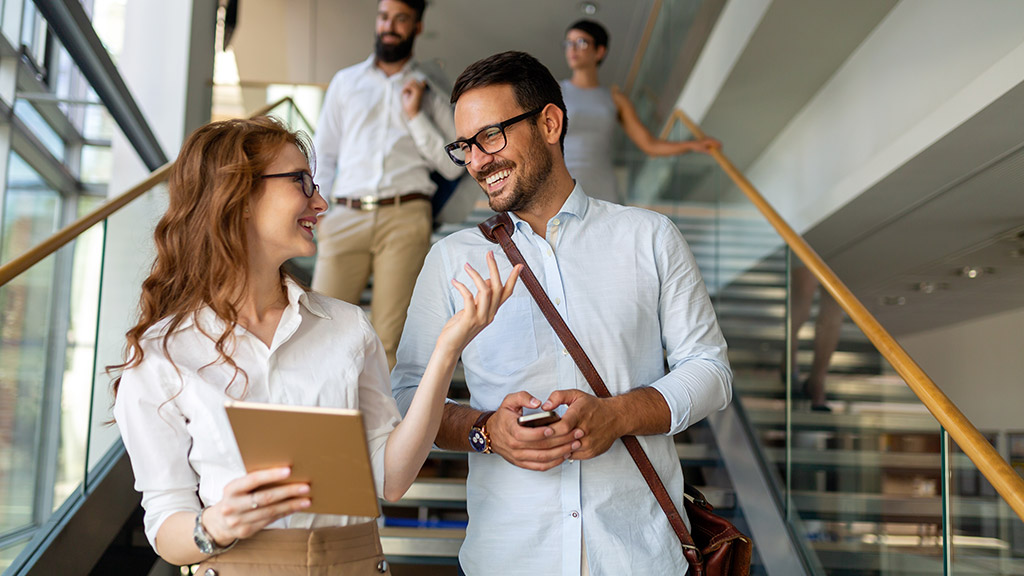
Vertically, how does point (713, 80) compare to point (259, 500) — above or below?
above

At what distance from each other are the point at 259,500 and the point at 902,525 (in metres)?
2.16

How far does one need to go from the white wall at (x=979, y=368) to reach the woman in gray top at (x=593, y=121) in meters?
5.83

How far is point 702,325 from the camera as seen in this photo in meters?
1.82

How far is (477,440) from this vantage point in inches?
67.0

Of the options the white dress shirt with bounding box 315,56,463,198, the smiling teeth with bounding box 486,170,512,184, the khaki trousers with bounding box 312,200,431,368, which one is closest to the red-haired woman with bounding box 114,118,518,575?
the smiling teeth with bounding box 486,170,512,184

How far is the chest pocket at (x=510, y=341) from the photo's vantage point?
181cm

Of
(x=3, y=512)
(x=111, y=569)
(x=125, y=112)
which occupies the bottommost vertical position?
(x=111, y=569)

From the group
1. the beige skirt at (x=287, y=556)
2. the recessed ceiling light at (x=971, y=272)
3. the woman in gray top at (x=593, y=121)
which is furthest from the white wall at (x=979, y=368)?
the beige skirt at (x=287, y=556)

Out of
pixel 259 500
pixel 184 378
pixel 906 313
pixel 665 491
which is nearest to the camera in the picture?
pixel 259 500

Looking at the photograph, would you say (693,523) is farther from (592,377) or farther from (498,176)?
(498,176)

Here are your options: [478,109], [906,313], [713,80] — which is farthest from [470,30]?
[478,109]

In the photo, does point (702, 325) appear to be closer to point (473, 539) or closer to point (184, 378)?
point (473, 539)

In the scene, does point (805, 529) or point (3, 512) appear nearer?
point (3, 512)

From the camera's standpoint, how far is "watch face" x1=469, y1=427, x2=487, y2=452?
1.70 metres
